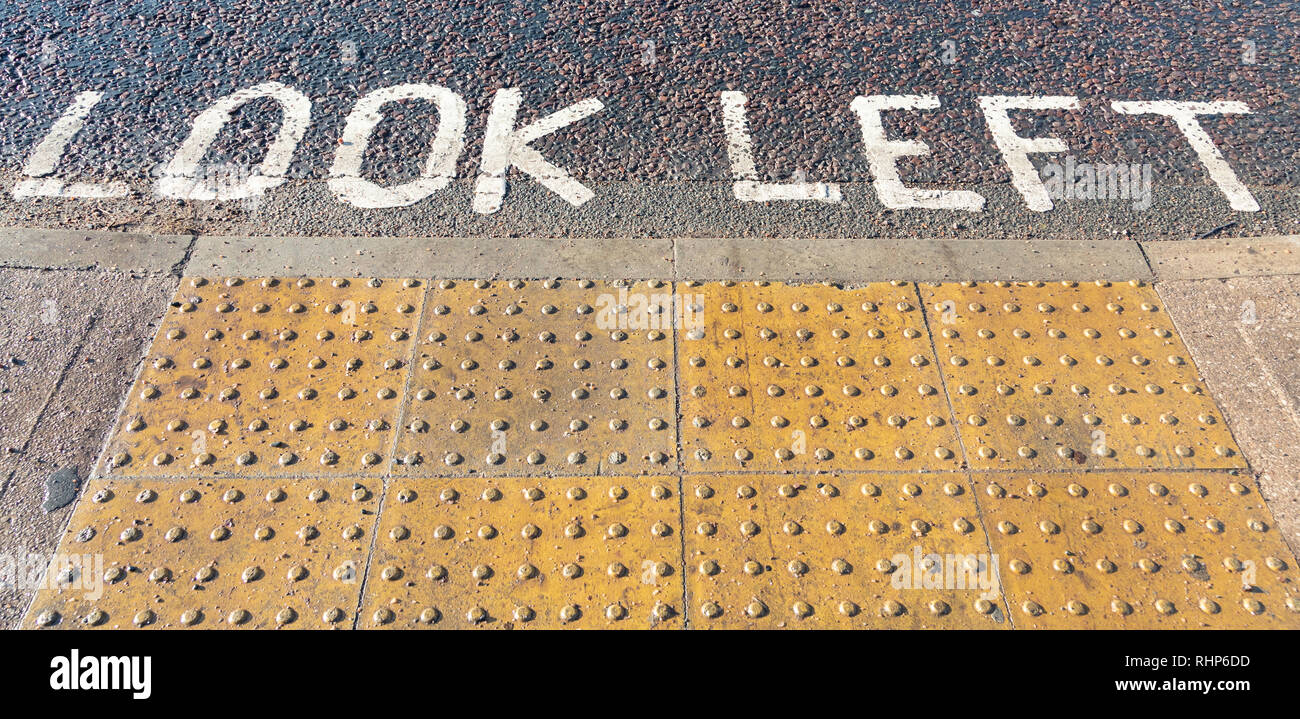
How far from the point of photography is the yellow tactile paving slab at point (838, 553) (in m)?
2.78

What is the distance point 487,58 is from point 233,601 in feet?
12.6

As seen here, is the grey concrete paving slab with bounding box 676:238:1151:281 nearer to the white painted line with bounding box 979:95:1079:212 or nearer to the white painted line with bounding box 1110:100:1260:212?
the white painted line with bounding box 979:95:1079:212

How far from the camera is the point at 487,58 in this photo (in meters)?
5.57

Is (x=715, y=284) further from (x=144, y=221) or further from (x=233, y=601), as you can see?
(x=144, y=221)

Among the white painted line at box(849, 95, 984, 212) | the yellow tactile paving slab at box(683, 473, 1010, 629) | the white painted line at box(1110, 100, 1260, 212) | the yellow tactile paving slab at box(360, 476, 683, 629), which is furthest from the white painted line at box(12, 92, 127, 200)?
the white painted line at box(1110, 100, 1260, 212)

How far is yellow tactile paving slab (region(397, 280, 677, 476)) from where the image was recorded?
3234 millimetres

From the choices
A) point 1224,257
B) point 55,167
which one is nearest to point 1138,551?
point 1224,257

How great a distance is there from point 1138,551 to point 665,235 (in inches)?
93.0

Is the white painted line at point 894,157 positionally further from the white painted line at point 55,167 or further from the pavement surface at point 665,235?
the white painted line at point 55,167

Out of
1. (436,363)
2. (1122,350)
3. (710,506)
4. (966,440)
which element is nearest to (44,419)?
(436,363)

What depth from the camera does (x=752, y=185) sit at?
4.59 m

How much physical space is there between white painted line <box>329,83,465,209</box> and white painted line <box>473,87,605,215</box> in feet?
0.57

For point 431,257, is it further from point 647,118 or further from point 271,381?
point 647,118
